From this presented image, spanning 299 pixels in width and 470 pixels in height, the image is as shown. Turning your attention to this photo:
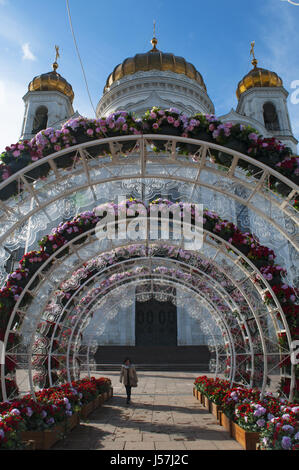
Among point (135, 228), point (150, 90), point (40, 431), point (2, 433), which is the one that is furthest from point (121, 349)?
point (150, 90)

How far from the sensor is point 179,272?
15625mm

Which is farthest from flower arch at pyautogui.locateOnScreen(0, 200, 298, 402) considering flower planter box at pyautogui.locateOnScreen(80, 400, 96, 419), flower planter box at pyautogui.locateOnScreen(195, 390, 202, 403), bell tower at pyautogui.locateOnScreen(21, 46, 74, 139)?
bell tower at pyautogui.locateOnScreen(21, 46, 74, 139)

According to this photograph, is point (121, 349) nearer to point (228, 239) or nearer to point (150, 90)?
point (228, 239)

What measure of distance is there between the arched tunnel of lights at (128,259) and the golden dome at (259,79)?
2703 cm

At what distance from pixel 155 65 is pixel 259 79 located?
1131cm

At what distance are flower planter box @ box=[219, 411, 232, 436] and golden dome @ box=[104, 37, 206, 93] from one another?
36885 mm

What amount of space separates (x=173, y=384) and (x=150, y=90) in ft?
96.8

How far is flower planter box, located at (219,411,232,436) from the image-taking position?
7652mm

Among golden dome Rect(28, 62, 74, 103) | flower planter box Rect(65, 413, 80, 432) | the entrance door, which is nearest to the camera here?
flower planter box Rect(65, 413, 80, 432)

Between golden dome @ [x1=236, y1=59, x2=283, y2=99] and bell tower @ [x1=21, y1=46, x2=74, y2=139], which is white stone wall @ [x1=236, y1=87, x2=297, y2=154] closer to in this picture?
golden dome @ [x1=236, y1=59, x2=283, y2=99]

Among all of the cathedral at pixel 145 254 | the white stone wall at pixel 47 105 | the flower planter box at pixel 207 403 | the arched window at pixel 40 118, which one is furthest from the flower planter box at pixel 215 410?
the arched window at pixel 40 118

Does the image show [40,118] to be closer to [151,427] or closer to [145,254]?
[145,254]

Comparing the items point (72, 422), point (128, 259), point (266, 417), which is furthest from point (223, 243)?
point (72, 422)

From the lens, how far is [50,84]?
36.7 metres
